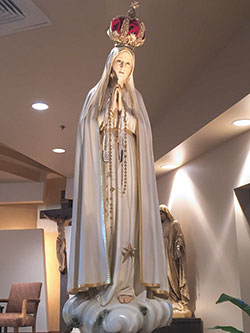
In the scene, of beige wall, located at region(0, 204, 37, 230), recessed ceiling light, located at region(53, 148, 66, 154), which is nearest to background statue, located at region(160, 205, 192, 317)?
recessed ceiling light, located at region(53, 148, 66, 154)

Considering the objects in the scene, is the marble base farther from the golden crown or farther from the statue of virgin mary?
the golden crown

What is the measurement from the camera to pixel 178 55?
3998 millimetres

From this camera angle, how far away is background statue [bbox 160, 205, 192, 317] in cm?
515

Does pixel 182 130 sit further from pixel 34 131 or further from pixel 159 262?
pixel 159 262

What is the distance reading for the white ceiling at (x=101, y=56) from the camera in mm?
3340

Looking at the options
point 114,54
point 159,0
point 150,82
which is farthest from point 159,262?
point 150,82

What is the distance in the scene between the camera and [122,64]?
7.80 feet

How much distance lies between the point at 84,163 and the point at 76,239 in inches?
13.6

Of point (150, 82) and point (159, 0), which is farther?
point (150, 82)

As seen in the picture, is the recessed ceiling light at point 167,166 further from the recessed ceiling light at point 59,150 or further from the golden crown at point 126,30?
the golden crown at point 126,30

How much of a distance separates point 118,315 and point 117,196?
20.8 inches

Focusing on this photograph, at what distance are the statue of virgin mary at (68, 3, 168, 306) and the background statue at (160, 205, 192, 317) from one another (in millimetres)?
3040

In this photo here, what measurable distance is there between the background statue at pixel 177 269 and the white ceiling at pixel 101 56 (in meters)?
0.87

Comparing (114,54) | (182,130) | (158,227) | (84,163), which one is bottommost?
(158,227)
